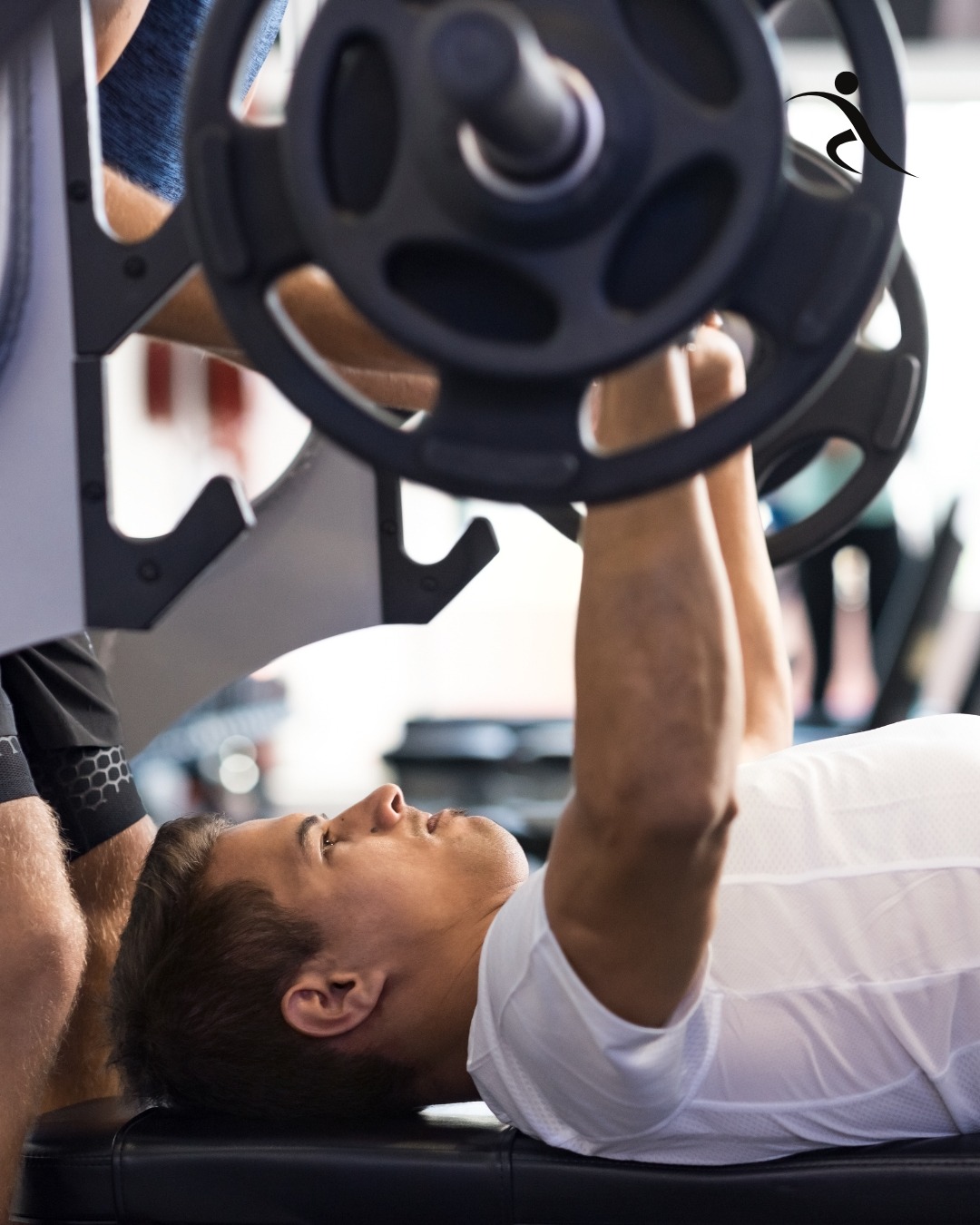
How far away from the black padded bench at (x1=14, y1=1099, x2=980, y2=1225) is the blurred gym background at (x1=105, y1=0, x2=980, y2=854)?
241cm

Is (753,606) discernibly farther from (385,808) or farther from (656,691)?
(656,691)

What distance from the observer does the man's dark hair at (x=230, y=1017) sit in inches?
47.5

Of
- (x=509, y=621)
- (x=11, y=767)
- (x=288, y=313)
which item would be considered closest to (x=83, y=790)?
(x=11, y=767)

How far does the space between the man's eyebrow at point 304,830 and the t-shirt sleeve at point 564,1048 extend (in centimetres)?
24

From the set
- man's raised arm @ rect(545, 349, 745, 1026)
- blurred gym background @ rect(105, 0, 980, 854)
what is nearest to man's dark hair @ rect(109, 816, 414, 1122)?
man's raised arm @ rect(545, 349, 745, 1026)

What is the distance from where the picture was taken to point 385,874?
121cm

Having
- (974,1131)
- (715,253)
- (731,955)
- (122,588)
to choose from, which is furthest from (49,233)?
(974,1131)

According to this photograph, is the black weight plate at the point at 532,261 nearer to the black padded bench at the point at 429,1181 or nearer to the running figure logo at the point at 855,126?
the running figure logo at the point at 855,126

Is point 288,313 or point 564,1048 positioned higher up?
point 288,313

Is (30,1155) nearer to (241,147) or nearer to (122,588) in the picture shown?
(122,588)

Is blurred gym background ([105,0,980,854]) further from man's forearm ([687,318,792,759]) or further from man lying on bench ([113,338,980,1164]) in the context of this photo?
man lying on bench ([113,338,980,1164])

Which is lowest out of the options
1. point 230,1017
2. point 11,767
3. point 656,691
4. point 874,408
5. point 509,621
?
point 509,621

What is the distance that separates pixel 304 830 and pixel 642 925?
464 millimetres

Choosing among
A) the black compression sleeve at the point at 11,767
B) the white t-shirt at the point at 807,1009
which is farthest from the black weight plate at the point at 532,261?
the black compression sleeve at the point at 11,767
